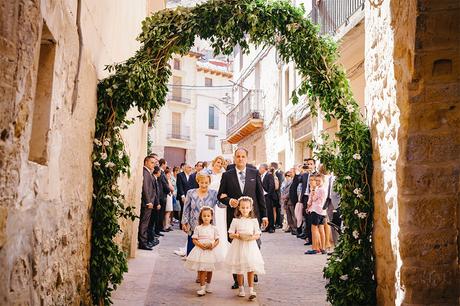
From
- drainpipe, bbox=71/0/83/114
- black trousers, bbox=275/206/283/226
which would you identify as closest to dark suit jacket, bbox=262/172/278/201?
black trousers, bbox=275/206/283/226

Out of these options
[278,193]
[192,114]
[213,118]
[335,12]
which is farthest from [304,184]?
[213,118]

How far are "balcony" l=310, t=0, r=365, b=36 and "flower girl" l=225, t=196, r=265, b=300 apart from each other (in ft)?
13.7

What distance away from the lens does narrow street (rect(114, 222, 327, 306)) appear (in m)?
5.77

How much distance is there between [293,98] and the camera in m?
5.84

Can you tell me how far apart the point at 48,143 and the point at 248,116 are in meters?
18.4

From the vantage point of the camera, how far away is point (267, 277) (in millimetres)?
7137

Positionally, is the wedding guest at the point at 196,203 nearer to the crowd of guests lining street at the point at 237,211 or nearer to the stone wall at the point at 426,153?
the crowd of guests lining street at the point at 237,211

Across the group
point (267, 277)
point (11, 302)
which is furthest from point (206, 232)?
point (11, 302)

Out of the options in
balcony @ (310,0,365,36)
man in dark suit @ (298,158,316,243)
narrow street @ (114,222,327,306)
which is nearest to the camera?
narrow street @ (114,222,327,306)

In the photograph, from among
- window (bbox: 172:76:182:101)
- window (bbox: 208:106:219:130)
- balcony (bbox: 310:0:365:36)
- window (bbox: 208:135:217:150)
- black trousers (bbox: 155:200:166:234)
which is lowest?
black trousers (bbox: 155:200:166:234)

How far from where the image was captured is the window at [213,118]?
4397 centimetres

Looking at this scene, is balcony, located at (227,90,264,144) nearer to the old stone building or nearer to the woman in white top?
the woman in white top

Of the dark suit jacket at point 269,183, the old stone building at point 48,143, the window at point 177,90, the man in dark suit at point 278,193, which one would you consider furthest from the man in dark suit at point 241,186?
the window at point 177,90

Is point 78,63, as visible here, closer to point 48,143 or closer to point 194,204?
point 48,143
